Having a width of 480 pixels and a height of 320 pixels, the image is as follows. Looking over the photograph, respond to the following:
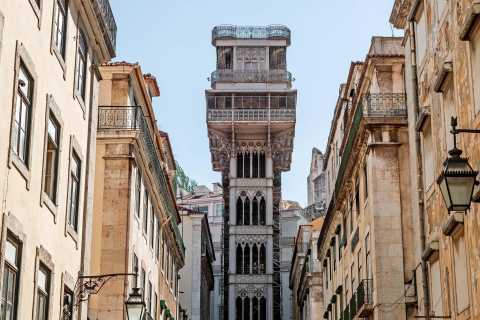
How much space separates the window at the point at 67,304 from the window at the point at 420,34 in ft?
31.8

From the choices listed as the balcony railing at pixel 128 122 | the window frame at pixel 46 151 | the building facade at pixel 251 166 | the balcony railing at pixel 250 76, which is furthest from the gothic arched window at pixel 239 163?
the window frame at pixel 46 151

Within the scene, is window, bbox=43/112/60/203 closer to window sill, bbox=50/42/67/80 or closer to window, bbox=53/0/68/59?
window sill, bbox=50/42/67/80

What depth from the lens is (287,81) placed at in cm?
9362

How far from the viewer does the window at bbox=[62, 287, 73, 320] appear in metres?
20.2

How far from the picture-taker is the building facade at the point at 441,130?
58.1 ft

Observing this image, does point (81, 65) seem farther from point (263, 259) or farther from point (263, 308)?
point (263, 259)

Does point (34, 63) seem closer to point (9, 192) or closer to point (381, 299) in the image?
point (9, 192)

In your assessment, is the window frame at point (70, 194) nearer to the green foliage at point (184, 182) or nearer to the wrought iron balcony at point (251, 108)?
the wrought iron balcony at point (251, 108)

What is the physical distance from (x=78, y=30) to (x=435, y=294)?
389 inches

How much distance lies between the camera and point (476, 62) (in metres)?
17.4

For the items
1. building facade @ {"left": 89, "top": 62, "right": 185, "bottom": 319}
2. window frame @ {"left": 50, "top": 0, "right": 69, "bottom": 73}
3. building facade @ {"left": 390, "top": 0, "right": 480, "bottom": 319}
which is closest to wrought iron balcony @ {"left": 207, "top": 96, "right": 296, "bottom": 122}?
building facade @ {"left": 89, "top": 62, "right": 185, "bottom": 319}

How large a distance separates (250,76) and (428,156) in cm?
7116

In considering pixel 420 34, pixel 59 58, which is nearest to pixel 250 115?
pixel 420 34

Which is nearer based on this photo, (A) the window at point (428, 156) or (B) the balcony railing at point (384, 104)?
(A) the window at point (428, 156)
